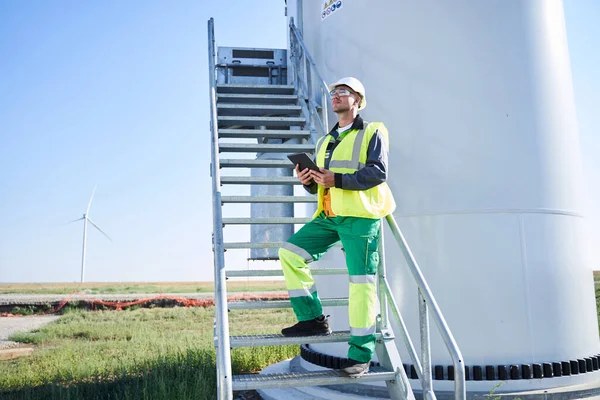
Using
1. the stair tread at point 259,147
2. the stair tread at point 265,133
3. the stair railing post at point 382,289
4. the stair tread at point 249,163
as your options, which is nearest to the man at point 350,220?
the stair railing post at point 382,289

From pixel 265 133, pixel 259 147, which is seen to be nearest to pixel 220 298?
pixel 259 147

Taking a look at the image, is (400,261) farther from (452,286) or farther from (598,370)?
(598,370)

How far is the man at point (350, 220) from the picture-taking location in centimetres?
393

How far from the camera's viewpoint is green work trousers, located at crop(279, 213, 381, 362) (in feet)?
12.9

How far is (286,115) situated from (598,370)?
510cm

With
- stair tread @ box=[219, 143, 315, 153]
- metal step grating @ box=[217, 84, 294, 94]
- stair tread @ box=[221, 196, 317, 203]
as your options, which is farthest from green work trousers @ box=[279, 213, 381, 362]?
A: metal step grating @ box=[217, 84, 294, 94]

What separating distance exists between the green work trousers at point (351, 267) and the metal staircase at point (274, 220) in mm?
241

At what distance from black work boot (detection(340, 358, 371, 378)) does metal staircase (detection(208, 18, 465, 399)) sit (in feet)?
0.14

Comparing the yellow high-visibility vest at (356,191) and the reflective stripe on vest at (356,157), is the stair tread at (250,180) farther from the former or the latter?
the reflective stripe on vest at (356,157)

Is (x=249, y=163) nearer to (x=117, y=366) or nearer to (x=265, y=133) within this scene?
(x=265, y=133)

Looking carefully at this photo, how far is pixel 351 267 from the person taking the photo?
3984mm

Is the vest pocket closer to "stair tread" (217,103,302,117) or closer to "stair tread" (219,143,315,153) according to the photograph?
"stair tread" (219,143,315,153)

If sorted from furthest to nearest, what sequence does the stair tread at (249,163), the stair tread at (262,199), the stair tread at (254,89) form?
the stair tread at (254,89) < the stair tread at (249,163) < the stair tread at (262,199)

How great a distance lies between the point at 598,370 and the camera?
18.8 feet
